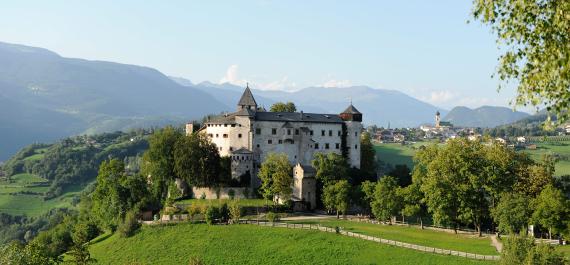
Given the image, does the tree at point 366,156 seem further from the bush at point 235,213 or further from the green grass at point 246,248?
the green grass at point 246,248

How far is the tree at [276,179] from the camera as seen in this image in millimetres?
85812

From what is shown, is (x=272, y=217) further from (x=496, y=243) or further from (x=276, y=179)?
(x=496, y=243)

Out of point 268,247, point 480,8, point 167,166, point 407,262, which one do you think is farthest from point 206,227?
point 480,8

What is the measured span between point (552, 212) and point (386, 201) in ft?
69.6

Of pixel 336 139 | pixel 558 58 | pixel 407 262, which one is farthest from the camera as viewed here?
pixel 336 139

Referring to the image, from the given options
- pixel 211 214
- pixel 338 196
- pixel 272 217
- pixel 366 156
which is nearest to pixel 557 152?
pixel 366 156

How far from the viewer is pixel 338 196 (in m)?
83.8

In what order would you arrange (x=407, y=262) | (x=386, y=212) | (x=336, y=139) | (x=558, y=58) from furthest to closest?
(x=336, y=139)
(x=386, y=212)
(x=407, y=262)
(x=558, y=58)

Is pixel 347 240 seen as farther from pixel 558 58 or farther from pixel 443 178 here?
pixel 558 58

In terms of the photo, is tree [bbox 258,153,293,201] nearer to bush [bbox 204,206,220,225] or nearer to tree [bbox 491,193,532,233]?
bush [bbox 204,206,220,225]

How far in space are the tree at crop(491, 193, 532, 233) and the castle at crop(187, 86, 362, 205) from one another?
3245 centimetres

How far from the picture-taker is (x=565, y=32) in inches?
727

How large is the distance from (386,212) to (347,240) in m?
11.2

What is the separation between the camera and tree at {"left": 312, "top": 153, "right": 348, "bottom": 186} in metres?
89.4
